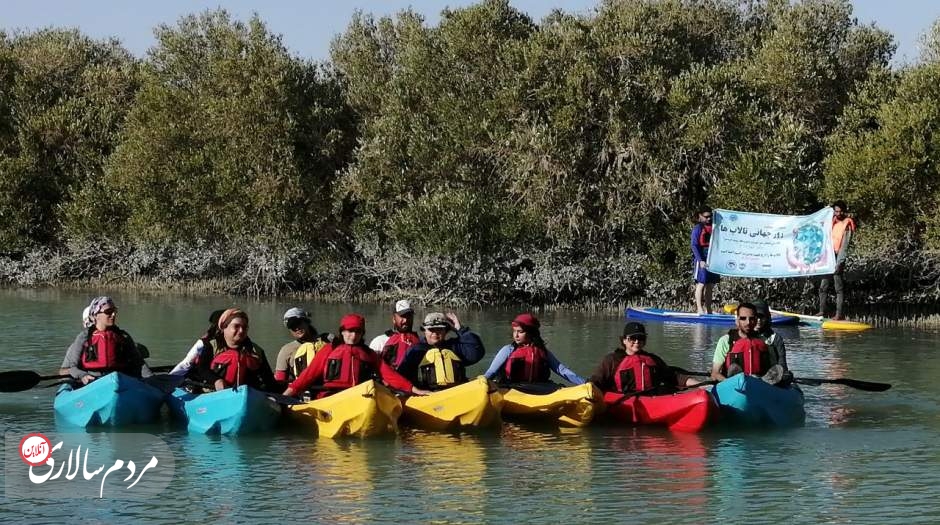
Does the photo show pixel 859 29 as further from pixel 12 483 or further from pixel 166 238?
pixel 12 483

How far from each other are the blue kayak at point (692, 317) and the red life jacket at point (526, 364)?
8.59 metres

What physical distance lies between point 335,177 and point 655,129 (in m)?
7.82

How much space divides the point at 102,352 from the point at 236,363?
1.46 meters

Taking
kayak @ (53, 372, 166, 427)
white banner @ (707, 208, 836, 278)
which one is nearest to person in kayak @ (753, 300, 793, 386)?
kayak @ (53, 372, 166, 427)

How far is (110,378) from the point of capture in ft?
39.5

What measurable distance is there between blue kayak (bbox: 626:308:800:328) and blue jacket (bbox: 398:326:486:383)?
8362 millimetres

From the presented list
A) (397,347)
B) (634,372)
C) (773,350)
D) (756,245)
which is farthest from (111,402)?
(756,245)

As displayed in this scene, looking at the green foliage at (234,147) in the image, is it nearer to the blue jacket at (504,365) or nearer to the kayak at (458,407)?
the blue jacket at (504,365)

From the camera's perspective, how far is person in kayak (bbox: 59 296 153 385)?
12.6 meters

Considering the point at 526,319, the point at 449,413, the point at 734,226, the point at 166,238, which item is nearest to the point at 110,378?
the point at 449,413

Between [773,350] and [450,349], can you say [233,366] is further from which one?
[773,350]

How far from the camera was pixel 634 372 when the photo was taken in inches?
488

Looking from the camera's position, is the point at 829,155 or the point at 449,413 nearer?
the point at 449,413

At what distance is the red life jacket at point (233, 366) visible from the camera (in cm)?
1206
